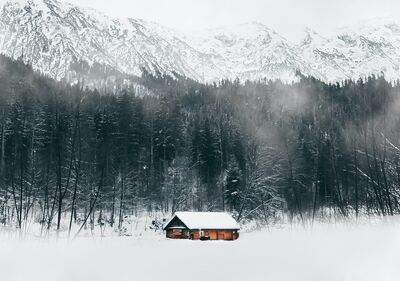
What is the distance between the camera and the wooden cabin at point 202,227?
44562 mm

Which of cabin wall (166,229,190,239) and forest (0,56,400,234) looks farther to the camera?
forest (0,56,400,234)

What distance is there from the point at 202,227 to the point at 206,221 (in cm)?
114

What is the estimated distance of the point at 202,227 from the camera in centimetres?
4469

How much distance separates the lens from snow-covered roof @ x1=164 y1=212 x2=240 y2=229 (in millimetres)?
44531

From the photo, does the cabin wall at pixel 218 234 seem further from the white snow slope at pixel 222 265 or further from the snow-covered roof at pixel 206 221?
the white snow slope at pixel 222 265

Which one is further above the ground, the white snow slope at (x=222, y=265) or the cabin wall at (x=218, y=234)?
the cabin wall at (x=218, y=234)

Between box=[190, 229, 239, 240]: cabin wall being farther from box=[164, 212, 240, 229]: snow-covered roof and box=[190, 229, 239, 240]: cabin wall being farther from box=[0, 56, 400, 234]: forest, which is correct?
box=[0, 56, 400, 234]: forest

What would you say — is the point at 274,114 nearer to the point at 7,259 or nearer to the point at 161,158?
the point at 161,158

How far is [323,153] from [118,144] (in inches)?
1098

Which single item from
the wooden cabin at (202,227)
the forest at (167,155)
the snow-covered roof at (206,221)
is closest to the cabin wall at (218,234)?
the wooden cabin at (202,227)

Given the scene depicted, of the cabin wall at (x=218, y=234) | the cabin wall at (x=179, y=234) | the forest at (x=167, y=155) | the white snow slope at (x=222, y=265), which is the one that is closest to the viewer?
the white snow slope at (x=222, y=265)

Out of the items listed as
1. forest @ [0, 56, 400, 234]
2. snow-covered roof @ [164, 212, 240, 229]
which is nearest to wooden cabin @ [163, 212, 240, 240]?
snow-covered roof @ [164, 212, 240, 229]

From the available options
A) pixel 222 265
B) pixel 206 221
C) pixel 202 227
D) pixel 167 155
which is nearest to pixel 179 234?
pixel 202 227

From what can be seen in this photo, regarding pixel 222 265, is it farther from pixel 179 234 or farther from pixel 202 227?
pixel 179 234
